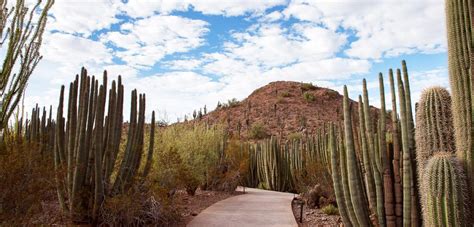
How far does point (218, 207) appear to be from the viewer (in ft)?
35.1

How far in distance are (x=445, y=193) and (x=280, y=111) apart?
38.5 meters

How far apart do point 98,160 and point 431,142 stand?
17.5 ft

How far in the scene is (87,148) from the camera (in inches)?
297

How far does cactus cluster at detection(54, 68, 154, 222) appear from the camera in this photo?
24.3 ft

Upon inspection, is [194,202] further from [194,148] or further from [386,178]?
[386,178]

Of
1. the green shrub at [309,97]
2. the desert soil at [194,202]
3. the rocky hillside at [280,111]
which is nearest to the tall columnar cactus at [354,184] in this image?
the desert soil at [194,202]

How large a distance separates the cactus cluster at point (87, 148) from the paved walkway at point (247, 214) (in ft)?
6.32

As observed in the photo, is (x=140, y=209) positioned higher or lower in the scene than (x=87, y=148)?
lower

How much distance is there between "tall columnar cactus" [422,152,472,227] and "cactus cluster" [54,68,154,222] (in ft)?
17.6

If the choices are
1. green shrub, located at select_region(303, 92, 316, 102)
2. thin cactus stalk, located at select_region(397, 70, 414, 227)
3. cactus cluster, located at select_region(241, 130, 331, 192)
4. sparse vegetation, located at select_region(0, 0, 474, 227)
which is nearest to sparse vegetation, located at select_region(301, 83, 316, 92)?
green shrub, located at select_region(303, 92, 316, 102)

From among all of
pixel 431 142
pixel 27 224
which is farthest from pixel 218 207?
pixel 431 142

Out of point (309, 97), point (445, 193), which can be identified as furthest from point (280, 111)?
point (445, 193)

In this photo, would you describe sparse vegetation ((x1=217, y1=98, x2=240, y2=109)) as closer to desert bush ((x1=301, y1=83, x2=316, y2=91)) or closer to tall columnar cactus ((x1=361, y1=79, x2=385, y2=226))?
desert bush ((x1=301, y1=83, x2=316, y2=91))

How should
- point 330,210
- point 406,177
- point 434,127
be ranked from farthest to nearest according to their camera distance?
1. point 330,210
2. point 406,177
3. point 434,127
